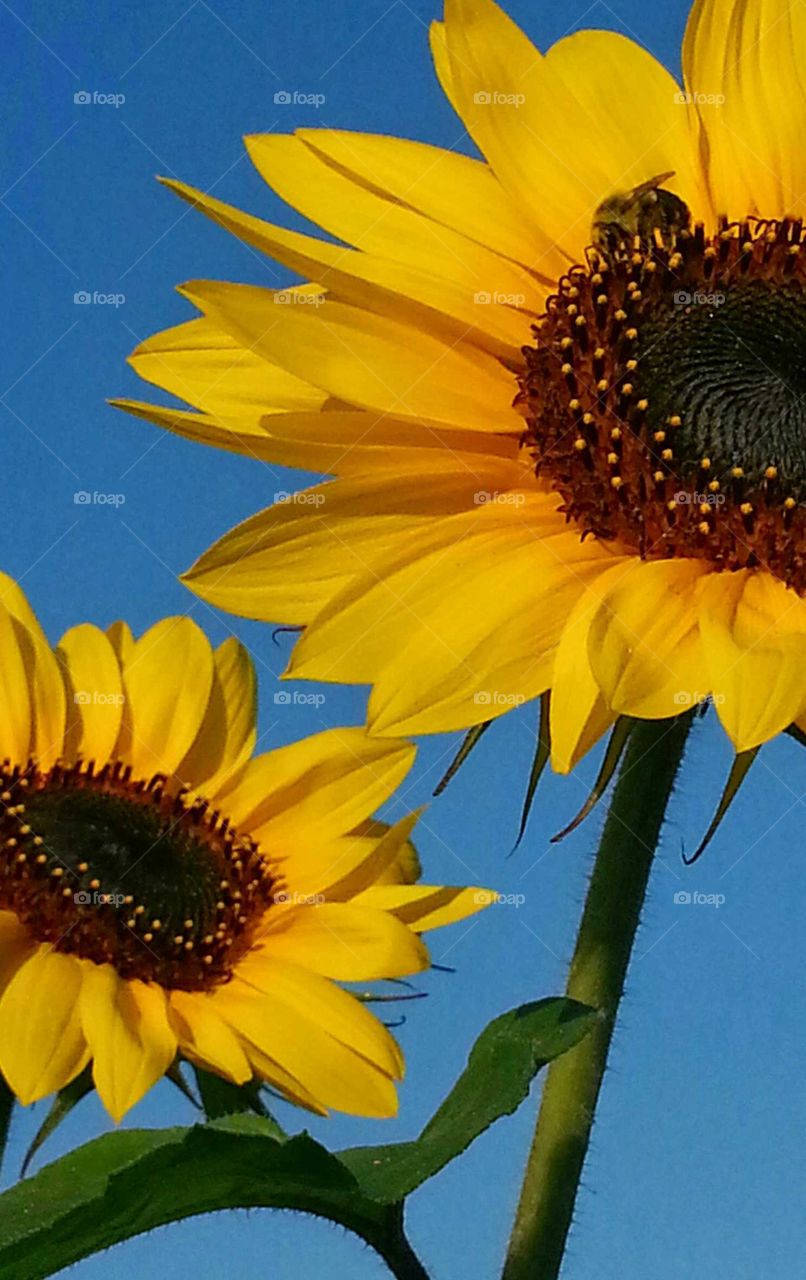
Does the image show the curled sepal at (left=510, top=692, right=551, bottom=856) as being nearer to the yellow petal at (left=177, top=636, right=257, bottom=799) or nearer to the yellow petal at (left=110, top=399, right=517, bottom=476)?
the yellow petal at (left=110, top=399, right=517, bottom=476)

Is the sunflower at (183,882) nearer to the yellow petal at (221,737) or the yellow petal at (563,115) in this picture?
the yellow petal at (221,737)

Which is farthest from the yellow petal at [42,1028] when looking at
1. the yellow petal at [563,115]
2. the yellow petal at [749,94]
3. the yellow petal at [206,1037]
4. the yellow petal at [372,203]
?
the yellow petal at [749,94]

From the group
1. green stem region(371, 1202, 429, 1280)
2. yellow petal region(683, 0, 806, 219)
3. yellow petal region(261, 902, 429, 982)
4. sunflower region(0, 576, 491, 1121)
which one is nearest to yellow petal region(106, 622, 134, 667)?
sunflower region(0, 576, 491, 1121)

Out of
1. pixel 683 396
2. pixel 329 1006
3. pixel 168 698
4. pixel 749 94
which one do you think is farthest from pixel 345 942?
pixel 749 94

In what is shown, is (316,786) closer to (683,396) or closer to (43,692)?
(43,692)

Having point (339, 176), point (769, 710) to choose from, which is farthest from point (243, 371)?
point (769, 710)
